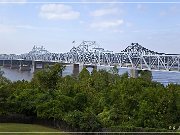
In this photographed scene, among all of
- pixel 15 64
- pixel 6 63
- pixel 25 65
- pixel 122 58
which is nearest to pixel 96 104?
pixel 122 58

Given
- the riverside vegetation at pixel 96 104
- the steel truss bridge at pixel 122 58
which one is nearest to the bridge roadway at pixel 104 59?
the steel truss bridge at pixel 122 58

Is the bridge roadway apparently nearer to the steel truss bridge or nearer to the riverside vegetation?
the steel truss bridge

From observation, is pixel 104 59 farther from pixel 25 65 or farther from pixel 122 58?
pixel 25 65

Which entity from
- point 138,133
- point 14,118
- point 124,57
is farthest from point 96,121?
point 124,57

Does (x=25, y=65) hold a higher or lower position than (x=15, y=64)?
lower

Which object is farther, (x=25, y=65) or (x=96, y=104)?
(x=25, y=65)

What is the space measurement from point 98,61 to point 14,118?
35899mm

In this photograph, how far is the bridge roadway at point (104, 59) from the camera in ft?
127

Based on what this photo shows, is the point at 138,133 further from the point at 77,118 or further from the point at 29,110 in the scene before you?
the point at 29,110

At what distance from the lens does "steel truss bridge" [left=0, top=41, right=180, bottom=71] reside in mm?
38500

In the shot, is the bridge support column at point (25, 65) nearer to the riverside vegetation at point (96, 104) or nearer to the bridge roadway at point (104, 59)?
the bridge roadway at point (104, 59)

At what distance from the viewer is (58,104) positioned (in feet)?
49.9

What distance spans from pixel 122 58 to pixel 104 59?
5.21 m

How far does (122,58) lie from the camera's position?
47.5 metres
